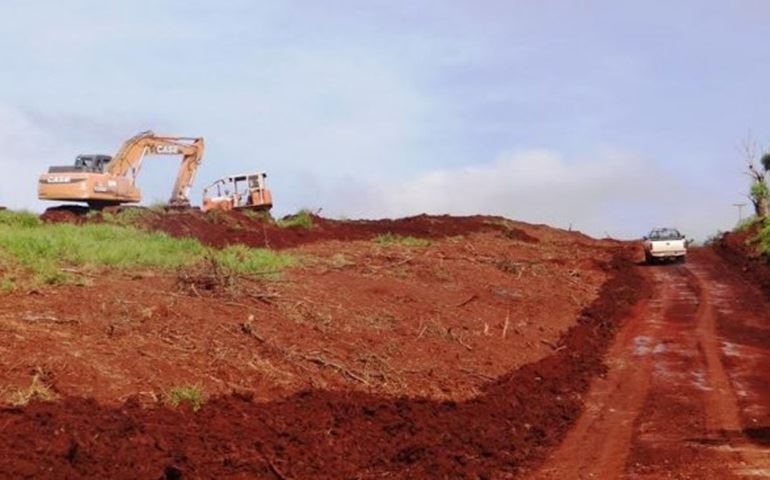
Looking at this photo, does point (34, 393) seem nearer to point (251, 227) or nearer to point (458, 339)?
point (458, 339)

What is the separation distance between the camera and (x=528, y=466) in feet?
36.2

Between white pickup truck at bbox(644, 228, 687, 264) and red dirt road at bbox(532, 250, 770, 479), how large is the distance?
12.7m

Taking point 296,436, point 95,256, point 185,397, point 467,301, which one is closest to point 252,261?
point 95,256

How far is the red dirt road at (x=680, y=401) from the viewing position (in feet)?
35.2

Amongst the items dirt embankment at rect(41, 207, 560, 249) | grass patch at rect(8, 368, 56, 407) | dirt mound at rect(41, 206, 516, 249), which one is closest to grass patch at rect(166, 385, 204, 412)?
grass patch at rect(8, 368, 56, 407)

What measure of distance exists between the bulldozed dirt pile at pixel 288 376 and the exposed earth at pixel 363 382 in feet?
0.11

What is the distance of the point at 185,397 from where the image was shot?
34.6ft

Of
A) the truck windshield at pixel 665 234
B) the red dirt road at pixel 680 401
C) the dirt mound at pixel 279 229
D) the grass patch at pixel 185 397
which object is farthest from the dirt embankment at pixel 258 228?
the grass patch at pixel 185 397

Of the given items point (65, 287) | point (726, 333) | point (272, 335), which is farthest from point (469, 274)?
point (65, 287)

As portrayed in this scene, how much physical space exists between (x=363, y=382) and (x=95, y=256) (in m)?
6.47

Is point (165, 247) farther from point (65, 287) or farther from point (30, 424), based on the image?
point (30, 424)

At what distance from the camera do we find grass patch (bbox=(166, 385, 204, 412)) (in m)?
10.4

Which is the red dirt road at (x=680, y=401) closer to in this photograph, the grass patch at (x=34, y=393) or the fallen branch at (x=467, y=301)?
the fallen branch at (x=467, y=301)

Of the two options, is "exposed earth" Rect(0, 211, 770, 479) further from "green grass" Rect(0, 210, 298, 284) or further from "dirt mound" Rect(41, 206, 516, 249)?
"dirt mound" Rect(41, 206, 516, 249)
